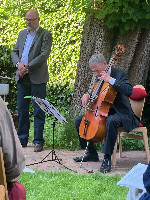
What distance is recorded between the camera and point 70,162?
612 centimetres

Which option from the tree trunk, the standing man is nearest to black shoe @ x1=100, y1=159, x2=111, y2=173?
the standing man

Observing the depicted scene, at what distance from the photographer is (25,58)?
6.89 meters

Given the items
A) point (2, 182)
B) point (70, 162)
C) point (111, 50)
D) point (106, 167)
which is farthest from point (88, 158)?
point (2, 182)

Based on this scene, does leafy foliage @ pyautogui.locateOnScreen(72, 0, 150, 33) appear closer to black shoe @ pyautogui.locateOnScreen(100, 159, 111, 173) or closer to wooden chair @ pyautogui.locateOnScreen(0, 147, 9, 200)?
black shoe @ pyautogui.locateOnScreen(100, 159, 111, 173)

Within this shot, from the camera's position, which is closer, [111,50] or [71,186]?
[71,186]

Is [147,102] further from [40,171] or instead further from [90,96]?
[40,171]

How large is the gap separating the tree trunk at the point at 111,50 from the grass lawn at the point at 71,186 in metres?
2.68

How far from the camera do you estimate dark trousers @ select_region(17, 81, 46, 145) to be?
22.4ft

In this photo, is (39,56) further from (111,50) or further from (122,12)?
(111,50)

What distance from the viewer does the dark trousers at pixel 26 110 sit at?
6.83 metres

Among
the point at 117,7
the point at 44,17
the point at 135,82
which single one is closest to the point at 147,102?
the point at 135,82

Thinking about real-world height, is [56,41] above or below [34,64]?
above

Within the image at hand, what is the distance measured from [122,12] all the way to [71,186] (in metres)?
3.44

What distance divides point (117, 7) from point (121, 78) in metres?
1.88
